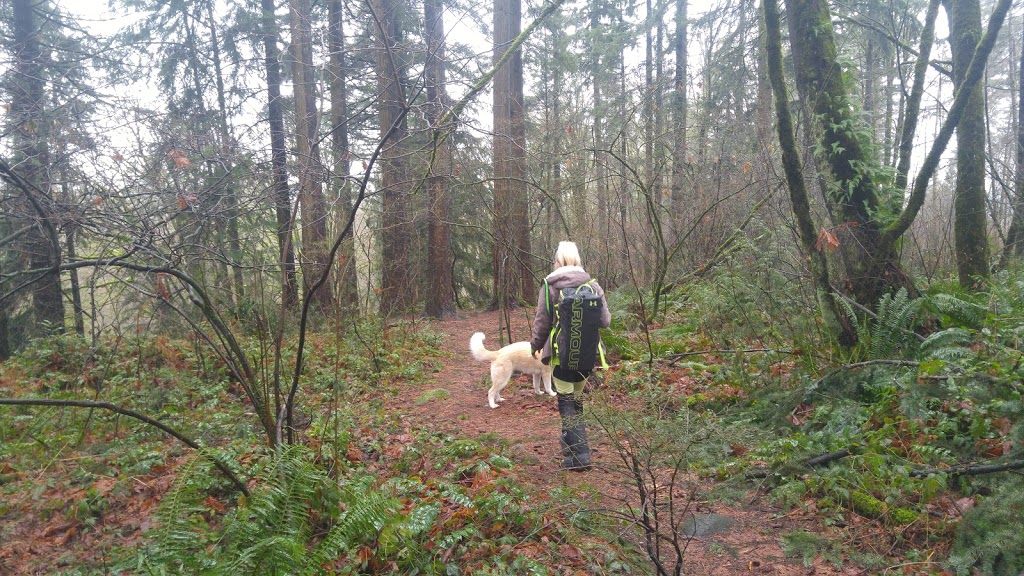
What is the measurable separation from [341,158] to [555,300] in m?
2.19

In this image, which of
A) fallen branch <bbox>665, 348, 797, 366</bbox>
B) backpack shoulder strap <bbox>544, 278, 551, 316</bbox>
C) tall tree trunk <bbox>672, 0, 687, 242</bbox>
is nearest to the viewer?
backpack shoulder strap <bbox>544, 278, 551, 316</bbox>

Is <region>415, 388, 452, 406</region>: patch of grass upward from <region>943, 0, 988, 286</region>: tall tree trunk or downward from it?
downward

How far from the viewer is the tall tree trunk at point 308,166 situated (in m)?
3.80

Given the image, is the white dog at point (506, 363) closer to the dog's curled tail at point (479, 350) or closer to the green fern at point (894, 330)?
the dog's curled tail at point (479, 350)

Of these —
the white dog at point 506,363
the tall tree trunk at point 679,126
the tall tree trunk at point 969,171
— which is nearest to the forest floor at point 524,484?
the white dog at point 506,363

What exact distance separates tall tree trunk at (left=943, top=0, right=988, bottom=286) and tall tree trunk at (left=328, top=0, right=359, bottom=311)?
698 cm

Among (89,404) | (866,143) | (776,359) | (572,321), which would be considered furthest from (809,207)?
(89,404)

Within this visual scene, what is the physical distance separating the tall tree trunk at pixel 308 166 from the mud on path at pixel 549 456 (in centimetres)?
220

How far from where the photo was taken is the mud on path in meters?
3.15

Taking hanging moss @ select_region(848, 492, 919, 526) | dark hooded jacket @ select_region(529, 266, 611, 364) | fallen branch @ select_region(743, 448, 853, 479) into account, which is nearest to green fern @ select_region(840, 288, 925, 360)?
fallen branch @ select_region(743, 448, 853, 479)

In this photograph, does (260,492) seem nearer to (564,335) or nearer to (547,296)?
(564,335)

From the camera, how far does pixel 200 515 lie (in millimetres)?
3955

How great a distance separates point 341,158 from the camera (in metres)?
3.73

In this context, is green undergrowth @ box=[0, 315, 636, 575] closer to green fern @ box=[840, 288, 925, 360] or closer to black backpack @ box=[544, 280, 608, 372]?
black backpack @ box=[544, 280, 608, 372]
